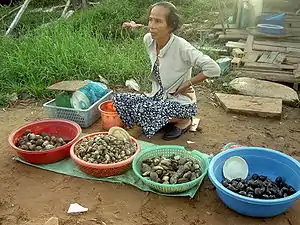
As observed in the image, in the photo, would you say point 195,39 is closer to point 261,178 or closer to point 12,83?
point 12,83

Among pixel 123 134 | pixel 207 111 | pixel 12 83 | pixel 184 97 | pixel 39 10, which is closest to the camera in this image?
pixel 123 134

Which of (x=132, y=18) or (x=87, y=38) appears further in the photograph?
(x=132, y=18)

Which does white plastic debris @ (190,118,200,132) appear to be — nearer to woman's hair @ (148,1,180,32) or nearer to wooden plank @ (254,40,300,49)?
woman's hair @ (148,1,180,32)

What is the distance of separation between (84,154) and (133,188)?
518 millimetres

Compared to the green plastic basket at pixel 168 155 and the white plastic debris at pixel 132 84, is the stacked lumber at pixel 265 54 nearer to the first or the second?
the white plastic debris at pixel 132 84

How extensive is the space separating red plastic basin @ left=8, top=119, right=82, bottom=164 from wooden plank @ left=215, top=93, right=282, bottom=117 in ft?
5.97

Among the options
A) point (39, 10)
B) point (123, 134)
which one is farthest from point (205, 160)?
point (39, 10)

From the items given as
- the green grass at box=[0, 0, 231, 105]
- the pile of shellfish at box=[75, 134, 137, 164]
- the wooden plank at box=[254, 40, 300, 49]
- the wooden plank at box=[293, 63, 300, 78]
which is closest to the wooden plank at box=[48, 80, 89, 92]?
the pile of shellfish at box=[75, 134, 137, 164]

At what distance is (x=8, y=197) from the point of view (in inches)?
119

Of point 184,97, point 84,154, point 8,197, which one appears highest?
point 184,97

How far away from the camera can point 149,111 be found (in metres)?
3.68

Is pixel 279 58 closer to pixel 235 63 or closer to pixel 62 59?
pixel 235 63

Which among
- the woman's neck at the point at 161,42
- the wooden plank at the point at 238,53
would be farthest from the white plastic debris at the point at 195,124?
the wooden plank at the point at 238,53

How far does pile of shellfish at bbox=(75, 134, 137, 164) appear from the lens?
3.16 m
